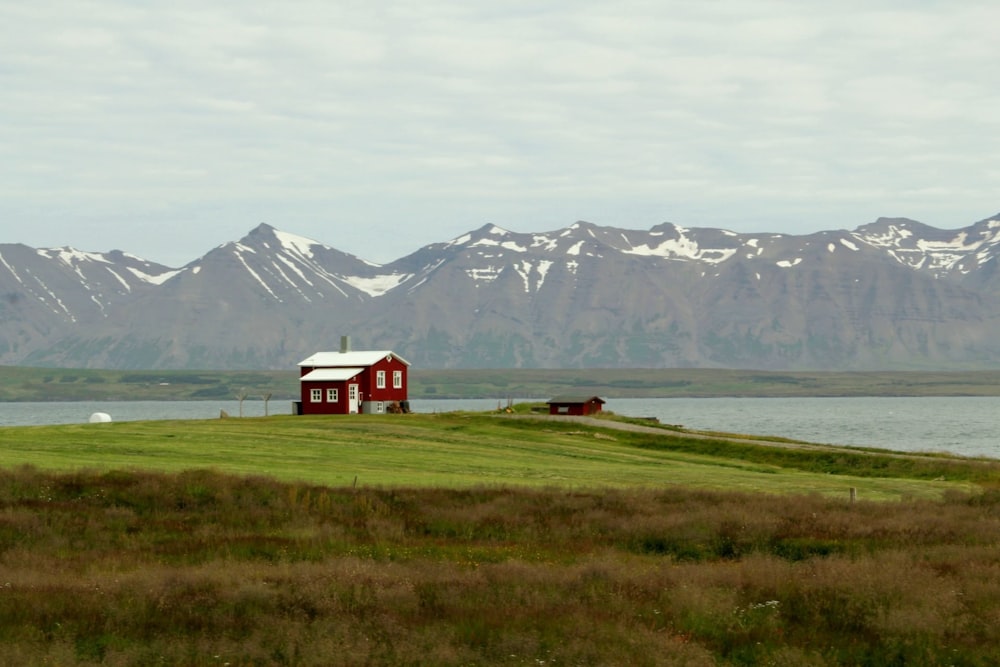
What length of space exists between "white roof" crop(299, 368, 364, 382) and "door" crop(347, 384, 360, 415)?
3.83ft

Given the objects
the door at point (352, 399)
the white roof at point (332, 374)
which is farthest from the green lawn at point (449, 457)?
the door at point (352, 399)

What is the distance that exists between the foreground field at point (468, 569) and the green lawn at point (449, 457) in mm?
759

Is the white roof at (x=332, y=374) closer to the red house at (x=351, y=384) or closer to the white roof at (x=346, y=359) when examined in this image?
the red house at (x=351, y=384)

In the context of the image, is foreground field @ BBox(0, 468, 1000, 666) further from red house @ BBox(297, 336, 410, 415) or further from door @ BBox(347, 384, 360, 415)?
door @ BBox(347, 384, 360, 415)

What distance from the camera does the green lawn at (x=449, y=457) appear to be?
48812mm

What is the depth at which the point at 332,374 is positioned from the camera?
111750mm

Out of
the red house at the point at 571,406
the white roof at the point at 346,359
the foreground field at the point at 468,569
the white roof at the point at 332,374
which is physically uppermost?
the white roof at the point at 346,359

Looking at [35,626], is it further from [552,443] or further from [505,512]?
[552,443]

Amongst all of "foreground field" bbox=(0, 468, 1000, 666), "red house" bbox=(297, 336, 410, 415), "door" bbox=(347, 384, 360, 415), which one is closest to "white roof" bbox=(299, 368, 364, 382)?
"red house" bbox=(297, 336, 410, 415)

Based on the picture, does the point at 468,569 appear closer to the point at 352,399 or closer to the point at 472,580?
the point at 472,580

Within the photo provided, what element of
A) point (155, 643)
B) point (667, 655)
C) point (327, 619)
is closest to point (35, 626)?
point (155, 643)

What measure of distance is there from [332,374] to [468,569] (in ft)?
288

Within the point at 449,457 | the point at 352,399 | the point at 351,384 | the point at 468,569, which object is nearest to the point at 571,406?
the point at 352,399

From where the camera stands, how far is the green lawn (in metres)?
48.8
